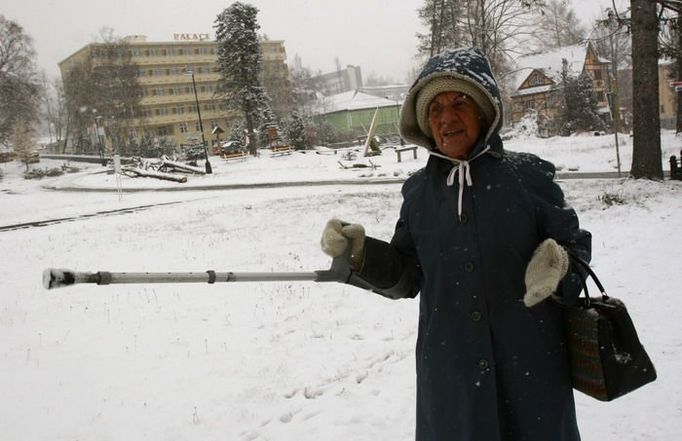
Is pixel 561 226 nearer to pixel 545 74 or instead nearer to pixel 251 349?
pixel 251 349

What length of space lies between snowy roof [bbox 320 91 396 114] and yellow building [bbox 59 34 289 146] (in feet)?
30.4

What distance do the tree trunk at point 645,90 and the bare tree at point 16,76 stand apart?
44.7 m

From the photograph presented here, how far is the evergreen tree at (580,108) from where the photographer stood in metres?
36.2

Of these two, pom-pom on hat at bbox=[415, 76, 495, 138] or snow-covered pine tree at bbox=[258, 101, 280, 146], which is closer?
pom-pom on hat at bbox=[415, 76, 495, 138]

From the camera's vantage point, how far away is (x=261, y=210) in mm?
16141

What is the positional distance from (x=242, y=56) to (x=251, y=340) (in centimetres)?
4344

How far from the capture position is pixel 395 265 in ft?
7.63

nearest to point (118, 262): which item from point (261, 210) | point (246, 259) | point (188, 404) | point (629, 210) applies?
point (246, 259)

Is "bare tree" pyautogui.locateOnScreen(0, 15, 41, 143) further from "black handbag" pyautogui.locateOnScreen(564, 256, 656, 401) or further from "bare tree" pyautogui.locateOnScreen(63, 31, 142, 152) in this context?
"black handbag" pyautogui.locateOnScreen(564, 256, 656, 401)

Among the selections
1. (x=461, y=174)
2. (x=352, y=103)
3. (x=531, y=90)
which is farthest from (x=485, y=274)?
(x=352, y=103)

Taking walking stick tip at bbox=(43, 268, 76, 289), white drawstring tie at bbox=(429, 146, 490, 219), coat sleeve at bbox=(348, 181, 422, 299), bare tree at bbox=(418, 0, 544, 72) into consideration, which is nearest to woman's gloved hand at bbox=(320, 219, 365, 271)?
coat sleeve at bbox=(348, 181, 422, 299)

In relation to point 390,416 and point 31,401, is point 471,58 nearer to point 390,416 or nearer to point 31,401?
point 390,416

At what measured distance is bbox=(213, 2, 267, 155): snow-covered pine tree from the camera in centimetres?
4525

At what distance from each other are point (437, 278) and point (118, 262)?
1013 centimetres
